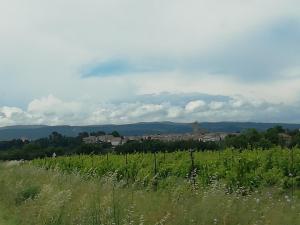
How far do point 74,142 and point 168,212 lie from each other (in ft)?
225

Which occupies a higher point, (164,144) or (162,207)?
(162,207)

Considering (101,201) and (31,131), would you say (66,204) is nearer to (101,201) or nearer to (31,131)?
(101,201)

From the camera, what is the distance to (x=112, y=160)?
28.9m

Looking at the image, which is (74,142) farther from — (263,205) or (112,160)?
(263,205)

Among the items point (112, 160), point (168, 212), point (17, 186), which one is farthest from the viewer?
point (112, 160)

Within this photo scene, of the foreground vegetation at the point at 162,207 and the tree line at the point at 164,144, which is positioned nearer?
the foreground vegetation at the point at 162,207

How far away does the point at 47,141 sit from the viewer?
76.9 meters

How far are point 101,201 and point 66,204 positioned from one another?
2.25ft

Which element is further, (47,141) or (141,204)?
(47,141)

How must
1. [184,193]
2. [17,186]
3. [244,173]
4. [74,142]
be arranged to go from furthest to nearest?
1. [74,142]
2. [244,173]
3. [17,186]
4. [184,193]

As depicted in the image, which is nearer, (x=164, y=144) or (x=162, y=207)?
(x=162, y=207)

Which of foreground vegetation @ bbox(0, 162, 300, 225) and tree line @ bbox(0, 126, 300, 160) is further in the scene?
tree line @ bbox(0, 126, 300, 160)

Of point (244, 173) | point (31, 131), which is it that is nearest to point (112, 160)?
point (244, 173)

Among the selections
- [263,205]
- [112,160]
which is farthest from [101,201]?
[112,160]
